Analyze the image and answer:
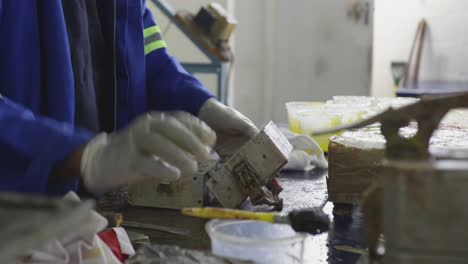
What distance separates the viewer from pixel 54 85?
129 centimetres

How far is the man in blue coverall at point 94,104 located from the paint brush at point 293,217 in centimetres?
10

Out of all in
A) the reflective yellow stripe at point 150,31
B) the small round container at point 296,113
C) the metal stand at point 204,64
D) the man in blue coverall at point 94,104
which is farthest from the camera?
the metal stand at point 204,64

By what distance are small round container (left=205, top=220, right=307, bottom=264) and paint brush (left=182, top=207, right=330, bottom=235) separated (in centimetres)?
2

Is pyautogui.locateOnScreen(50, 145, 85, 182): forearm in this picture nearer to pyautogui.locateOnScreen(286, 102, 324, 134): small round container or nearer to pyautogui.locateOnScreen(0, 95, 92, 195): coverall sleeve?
pyautogui.locateOnScreen(0, 95, 92, 195): coverall sleeve

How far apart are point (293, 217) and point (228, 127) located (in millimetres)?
672

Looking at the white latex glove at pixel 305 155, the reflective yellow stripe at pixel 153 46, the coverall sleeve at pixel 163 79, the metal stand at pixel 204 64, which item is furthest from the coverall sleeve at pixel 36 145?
the metal stand at pixel 204 64

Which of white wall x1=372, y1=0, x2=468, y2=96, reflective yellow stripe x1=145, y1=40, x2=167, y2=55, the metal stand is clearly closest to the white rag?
reflective yellow stripe x1=145, y1=40, x2=167, y2=55

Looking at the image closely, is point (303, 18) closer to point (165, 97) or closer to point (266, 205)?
point (165, 97)

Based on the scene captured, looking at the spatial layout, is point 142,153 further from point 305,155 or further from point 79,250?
point 305,155

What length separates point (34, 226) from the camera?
15.8 inches

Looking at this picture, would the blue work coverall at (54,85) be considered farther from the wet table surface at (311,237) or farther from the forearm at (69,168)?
the wet table surface at (311,237)

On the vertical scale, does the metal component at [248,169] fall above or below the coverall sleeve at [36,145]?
below

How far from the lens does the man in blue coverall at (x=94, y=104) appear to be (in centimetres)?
91

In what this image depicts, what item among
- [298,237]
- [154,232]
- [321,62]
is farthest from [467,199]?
[321,62]
